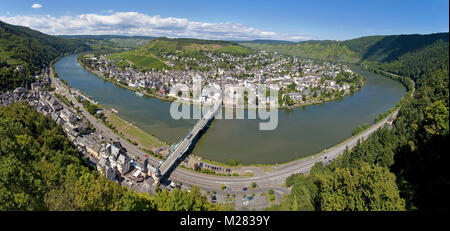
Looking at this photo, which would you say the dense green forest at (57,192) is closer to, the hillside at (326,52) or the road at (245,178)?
the road at (245,178)

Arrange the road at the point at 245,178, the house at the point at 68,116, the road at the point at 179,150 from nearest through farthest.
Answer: the road at the point at 245,178 < the road at the point at 179,150 < the house at the point at 68,116

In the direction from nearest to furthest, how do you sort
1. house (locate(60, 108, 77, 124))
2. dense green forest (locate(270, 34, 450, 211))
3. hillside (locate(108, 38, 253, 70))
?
1. dense green forest (locate(270, 34, 450, 211))
2. house (locate(60, 108, 77, 124))
3. hillside (locate(108, 38, 253, 70))

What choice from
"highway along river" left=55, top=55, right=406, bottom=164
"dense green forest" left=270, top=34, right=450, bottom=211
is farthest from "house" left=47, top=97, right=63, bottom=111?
"dense green forest" left=270, top=34, right=450, bottom=211

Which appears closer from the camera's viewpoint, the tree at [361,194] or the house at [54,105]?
the tree at [361,194]

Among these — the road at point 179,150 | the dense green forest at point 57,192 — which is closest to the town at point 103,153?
the road at point 179,150

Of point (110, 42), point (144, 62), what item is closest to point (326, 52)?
point (144, 62)

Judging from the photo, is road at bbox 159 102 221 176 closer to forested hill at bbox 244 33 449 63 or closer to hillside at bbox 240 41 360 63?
forested hill at bbox 244 33 449 63

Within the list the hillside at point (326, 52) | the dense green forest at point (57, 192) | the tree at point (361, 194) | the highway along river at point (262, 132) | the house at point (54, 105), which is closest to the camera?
the dense green forest at point (57, 192)
